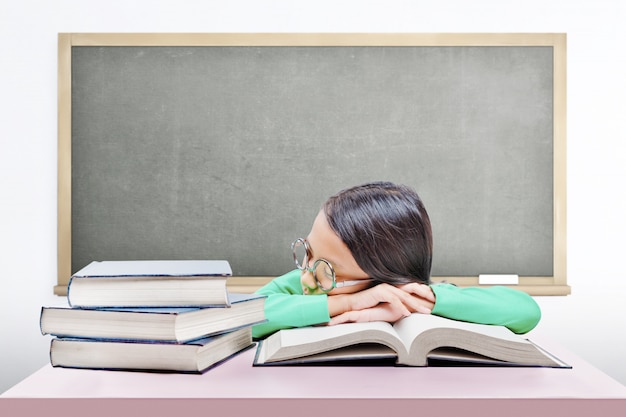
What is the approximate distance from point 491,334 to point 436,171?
66.6 inches

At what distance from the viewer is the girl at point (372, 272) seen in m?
0.86

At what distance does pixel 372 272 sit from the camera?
2.86ft

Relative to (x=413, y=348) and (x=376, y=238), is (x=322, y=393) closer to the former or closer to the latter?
(x=413, y=348)

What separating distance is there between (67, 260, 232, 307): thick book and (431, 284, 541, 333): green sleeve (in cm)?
33

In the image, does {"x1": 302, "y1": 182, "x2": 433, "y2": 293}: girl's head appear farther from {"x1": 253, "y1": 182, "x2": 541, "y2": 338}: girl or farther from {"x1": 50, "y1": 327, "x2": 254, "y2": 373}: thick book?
{"x1": 50, "y1": 327, "x2": 254, "y2": 373}: thick book

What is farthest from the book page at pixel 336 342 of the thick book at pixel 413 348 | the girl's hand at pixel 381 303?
the girl's hand at pixel 381 303

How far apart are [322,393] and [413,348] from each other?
0.17 m

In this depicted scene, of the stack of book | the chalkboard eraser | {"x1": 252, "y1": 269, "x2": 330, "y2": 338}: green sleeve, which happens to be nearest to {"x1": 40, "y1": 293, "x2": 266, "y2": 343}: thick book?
the stack of book

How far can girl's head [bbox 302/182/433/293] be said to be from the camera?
86cm

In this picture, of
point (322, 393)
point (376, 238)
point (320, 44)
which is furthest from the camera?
point (320, 44)

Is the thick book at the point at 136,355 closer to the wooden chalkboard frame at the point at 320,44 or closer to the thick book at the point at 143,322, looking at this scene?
the thick book at the point at 143,322
